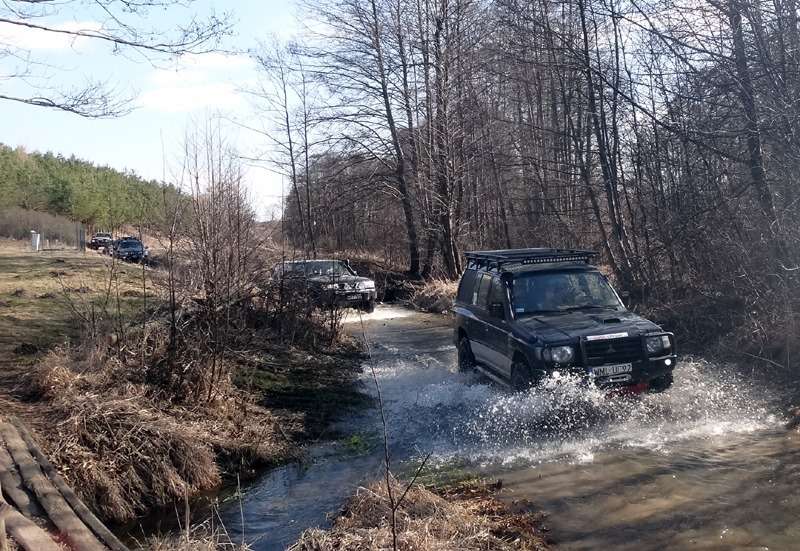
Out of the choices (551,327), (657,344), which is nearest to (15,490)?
(551,327)

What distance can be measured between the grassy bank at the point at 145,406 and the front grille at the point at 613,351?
11.7 ft

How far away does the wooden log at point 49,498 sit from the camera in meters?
5.02

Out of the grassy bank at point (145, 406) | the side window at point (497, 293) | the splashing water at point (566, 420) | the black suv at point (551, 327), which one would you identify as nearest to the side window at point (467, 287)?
the black suv at point (551, 327)

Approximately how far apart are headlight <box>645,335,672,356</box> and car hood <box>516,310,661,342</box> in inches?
4.4

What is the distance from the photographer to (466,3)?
87.8 ft

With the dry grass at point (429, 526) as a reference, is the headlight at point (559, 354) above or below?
above

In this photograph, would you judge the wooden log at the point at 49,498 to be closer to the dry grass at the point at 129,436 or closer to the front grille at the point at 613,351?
the dry grass at the point at 129,436

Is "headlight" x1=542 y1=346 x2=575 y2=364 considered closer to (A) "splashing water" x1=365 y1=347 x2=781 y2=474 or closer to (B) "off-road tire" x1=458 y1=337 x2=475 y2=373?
(A) "splashing water" x1=365 y1=347 x2=781 y2=474

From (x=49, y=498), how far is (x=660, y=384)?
6674 mm

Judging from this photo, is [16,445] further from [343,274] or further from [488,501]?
[343,274]

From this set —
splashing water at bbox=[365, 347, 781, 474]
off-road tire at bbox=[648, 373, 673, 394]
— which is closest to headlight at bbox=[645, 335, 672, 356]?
off-road tire at bbox=[648, 373, 673, 394]

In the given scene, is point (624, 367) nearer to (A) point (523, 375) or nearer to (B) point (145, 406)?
(A) point (523, 375)

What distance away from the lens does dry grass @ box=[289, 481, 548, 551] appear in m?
5.11

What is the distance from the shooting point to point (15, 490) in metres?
5.82
